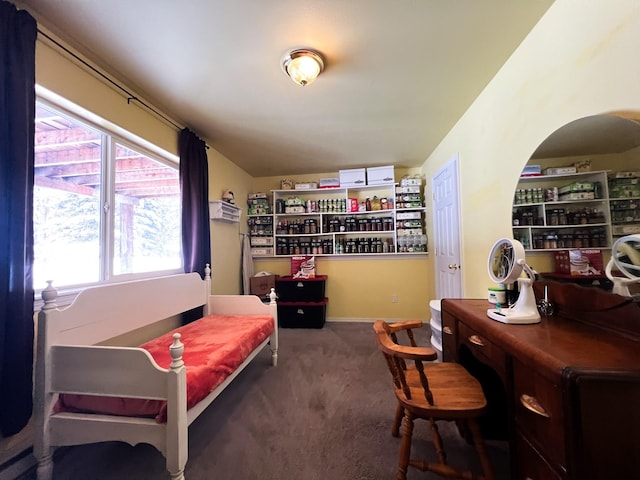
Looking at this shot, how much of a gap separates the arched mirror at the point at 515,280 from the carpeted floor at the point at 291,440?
2.66 feet

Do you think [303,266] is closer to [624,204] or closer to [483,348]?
[483,348]

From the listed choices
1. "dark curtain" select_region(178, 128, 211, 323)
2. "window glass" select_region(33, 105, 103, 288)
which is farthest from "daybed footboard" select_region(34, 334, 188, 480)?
"dark curtain" select_region(178, 128, 211, 323)

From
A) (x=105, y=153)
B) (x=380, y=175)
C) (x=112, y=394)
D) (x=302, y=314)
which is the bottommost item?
(x=302, y=314)

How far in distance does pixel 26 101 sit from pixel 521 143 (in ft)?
9.19

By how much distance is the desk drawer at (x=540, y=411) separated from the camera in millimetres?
747

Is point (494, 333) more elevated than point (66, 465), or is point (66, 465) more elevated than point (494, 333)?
point (494, 333)

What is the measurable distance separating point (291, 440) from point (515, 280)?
1541mm

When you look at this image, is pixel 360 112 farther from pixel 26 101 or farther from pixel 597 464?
pixel 597 464

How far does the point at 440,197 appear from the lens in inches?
125

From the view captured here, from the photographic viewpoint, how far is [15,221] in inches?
49.8

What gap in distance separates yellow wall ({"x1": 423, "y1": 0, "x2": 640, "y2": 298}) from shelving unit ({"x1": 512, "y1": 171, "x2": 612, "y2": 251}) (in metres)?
0.22

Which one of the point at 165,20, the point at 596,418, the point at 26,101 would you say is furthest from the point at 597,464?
the point at 26,101

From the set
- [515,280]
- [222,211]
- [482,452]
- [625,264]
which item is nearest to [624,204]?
[625,264]

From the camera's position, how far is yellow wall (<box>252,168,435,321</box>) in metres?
3.89
